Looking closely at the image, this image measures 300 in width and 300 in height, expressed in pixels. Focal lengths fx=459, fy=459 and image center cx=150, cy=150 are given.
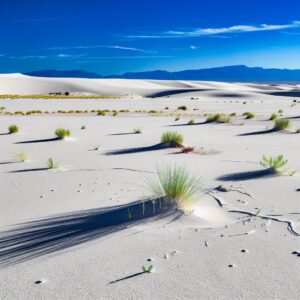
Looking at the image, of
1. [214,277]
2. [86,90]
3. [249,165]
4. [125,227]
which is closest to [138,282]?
[214,277]

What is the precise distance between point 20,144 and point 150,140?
2.98 meters

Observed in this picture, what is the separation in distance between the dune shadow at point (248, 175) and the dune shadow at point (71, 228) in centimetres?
182

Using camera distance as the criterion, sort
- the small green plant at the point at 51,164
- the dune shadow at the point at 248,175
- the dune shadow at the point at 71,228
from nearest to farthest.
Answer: the dune shadow at the point at 71,228, the dune shadow at the point at 248,175, the small green plant at the point at 51,164

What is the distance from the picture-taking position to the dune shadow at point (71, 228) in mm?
3326

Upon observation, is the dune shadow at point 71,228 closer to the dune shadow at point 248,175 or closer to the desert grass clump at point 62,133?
the dune shadow at point 248,175

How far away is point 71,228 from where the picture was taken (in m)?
3.80

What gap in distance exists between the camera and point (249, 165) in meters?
6.91

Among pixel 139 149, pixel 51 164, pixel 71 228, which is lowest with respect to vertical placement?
pixel 139 149

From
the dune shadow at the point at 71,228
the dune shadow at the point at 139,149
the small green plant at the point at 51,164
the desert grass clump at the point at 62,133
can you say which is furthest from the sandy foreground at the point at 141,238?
the desert grass clump at the point at 62,133

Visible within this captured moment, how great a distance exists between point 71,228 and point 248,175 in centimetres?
296

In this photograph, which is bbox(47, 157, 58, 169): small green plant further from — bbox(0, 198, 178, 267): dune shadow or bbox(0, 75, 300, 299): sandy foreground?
bbox(0, 198, 178, 267): dune shadow

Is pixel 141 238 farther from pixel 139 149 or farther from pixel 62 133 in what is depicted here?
pixel 62 133

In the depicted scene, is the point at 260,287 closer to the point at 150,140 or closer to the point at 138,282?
the point at 138,282

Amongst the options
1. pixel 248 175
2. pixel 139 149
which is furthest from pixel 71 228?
pixel 139 149
